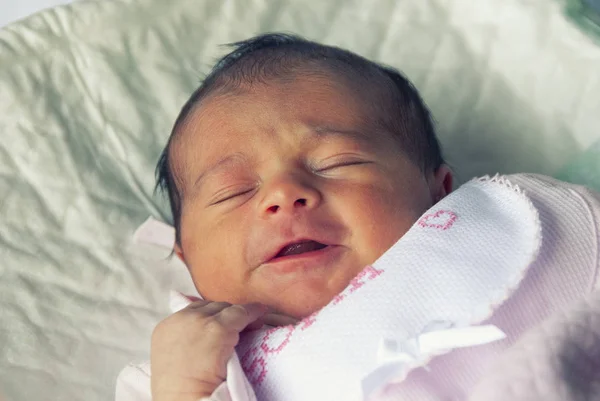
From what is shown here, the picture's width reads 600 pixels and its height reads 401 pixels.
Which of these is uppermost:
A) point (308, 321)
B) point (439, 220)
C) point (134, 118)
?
point (439, 220)

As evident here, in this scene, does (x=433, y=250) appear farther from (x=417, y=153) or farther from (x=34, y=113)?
(x=34, y=113)

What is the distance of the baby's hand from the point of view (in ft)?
2.97

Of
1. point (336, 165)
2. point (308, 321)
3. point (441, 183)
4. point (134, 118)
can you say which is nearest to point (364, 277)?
point (308, 321)

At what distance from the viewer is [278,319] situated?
100 centimetres

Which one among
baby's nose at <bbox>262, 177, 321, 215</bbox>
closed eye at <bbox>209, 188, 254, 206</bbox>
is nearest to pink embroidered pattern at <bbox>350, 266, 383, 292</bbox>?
baby's nose at <bbox>262, 177, 321, 215</bbox>

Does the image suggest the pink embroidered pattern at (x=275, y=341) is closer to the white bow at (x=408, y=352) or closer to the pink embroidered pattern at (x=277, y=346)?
the pink embroidered pattern at (x=277, y=346)

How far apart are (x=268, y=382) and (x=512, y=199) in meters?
0.35

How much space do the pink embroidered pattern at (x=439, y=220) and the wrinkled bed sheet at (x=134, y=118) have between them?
406 millimetres

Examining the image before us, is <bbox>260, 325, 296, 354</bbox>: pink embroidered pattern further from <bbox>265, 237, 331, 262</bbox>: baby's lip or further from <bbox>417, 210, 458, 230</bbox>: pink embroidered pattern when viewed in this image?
<bbox>417, 210, 458, 230</bbox>: pink embroidered pattern

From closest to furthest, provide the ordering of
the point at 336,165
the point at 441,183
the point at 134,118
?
the point at 336,165 → the point at 441,183 → the point at 134,118

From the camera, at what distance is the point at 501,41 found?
1486 millimetres

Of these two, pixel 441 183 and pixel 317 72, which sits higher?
pixel 317 72

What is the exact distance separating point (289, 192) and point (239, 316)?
6.0 inches

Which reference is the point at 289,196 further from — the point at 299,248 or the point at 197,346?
the point at 197,346
